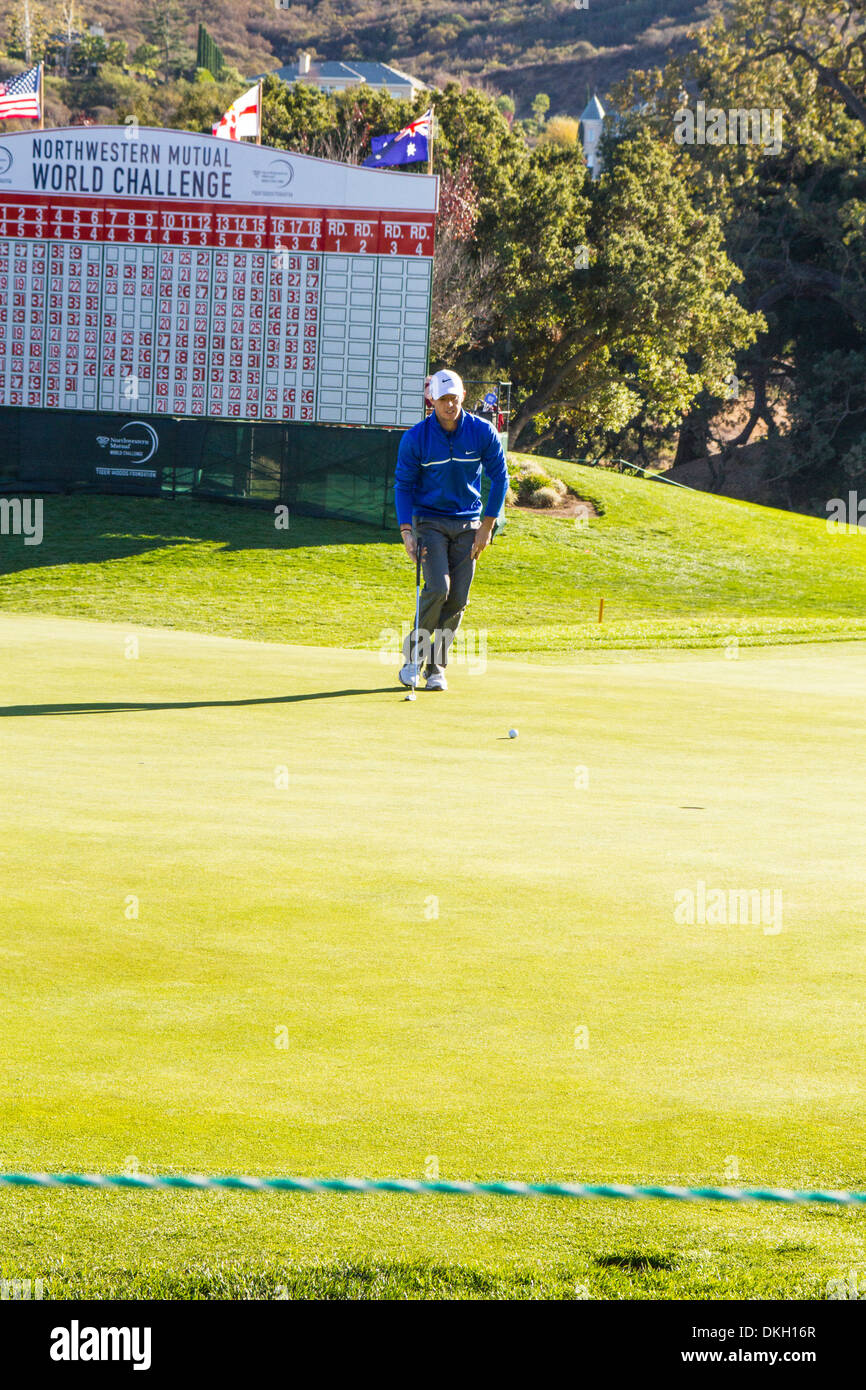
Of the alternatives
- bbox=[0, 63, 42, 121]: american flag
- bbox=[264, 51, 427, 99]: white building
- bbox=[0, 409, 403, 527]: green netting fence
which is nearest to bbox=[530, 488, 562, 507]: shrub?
bbox=[0, 409, 403, 527]: green netting fence

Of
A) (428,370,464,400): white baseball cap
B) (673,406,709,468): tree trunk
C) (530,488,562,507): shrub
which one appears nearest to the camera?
(428,370,464,400): white baseball cap

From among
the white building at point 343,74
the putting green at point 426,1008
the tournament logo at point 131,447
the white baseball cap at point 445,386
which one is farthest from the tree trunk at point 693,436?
the white building at point 343,74

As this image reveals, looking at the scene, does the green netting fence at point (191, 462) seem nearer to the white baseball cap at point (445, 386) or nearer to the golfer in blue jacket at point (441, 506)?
the golfer in blue jacket at point (441, 506)

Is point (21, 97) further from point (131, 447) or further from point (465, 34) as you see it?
point (465, 34)

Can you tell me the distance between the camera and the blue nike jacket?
1091 cm

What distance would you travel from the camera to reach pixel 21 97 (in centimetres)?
2950

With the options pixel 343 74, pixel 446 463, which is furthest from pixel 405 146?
pixel 343 74

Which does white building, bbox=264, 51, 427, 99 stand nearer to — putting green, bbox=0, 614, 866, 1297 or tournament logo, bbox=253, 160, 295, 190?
tournament logo, bbox=253, 160, 295, 190

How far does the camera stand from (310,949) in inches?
180

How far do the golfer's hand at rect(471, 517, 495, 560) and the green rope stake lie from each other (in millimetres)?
8011

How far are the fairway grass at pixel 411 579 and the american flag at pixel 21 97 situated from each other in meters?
7.91

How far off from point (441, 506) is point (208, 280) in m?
18.8
